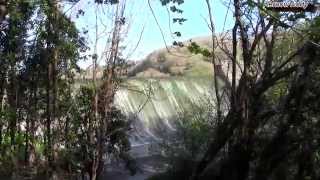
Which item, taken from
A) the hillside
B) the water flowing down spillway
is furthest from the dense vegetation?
the hillside

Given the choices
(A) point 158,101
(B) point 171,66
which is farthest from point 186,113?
(B) point 171,66

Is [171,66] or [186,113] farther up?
[171,66]

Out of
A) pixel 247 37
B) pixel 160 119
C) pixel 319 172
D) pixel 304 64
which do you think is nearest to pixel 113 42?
pixel 247 37

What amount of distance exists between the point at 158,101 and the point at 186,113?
9636 millimetres

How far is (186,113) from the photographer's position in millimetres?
14891

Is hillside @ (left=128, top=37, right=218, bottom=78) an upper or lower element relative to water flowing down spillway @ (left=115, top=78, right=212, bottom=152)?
upper

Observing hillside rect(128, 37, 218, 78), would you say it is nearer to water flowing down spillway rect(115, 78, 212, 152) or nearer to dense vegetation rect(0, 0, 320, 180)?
water flowing down spillway rect(115, 78, 212, 152)

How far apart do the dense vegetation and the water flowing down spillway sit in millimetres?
5643

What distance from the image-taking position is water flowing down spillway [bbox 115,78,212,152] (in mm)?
21719

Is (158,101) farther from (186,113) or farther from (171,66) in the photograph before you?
(186,113)

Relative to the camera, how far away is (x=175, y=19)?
6.87 meters

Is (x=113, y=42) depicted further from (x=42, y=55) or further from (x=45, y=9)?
(x=42, y=55)

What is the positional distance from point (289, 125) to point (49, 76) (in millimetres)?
7001

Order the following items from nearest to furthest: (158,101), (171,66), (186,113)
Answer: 1. (186,113)
2. (158,101)
3. (171,66)
